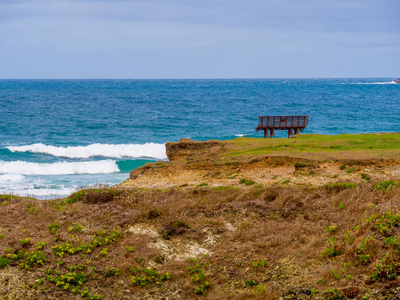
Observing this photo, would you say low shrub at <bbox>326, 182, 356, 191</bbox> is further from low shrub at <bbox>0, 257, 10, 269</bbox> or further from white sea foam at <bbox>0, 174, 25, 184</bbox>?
white sea foam at <bbox>0, 174, 25, 184</bbox>

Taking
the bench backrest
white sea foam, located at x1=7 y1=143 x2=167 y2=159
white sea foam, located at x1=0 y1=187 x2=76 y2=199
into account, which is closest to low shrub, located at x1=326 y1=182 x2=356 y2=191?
white sea foam, located at x1=0 y1=187 x2=76 y2=199

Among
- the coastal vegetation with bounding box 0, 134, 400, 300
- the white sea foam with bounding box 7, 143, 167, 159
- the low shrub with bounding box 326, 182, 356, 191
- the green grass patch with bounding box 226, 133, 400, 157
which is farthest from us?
the white sea foam with bounding box 7, 143, 167, 159

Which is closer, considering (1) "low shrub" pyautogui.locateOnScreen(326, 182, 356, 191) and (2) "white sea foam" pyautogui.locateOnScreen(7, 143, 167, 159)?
(1) "low shrub" pyautogui.locateOnScreen(326, 182, 356, 191)

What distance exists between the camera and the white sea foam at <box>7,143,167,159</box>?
1994 inches

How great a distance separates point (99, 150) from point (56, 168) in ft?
35.7

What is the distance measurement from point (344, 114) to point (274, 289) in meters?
85.6

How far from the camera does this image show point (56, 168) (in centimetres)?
4159

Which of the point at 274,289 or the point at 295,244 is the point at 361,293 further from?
the point at 295,244

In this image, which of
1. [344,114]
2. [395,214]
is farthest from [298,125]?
[344,114]

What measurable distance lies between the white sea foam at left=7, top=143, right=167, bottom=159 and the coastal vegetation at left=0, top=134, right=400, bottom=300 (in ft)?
111

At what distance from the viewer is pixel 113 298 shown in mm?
9992

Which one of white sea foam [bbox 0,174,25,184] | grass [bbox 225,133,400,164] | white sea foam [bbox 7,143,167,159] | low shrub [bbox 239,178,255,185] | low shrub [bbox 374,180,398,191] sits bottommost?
white sea foam [bbox 0,174,25,184]

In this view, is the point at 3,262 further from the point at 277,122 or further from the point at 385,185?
the point at 277,122

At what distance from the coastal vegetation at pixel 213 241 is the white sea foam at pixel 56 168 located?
2485 centimetres
